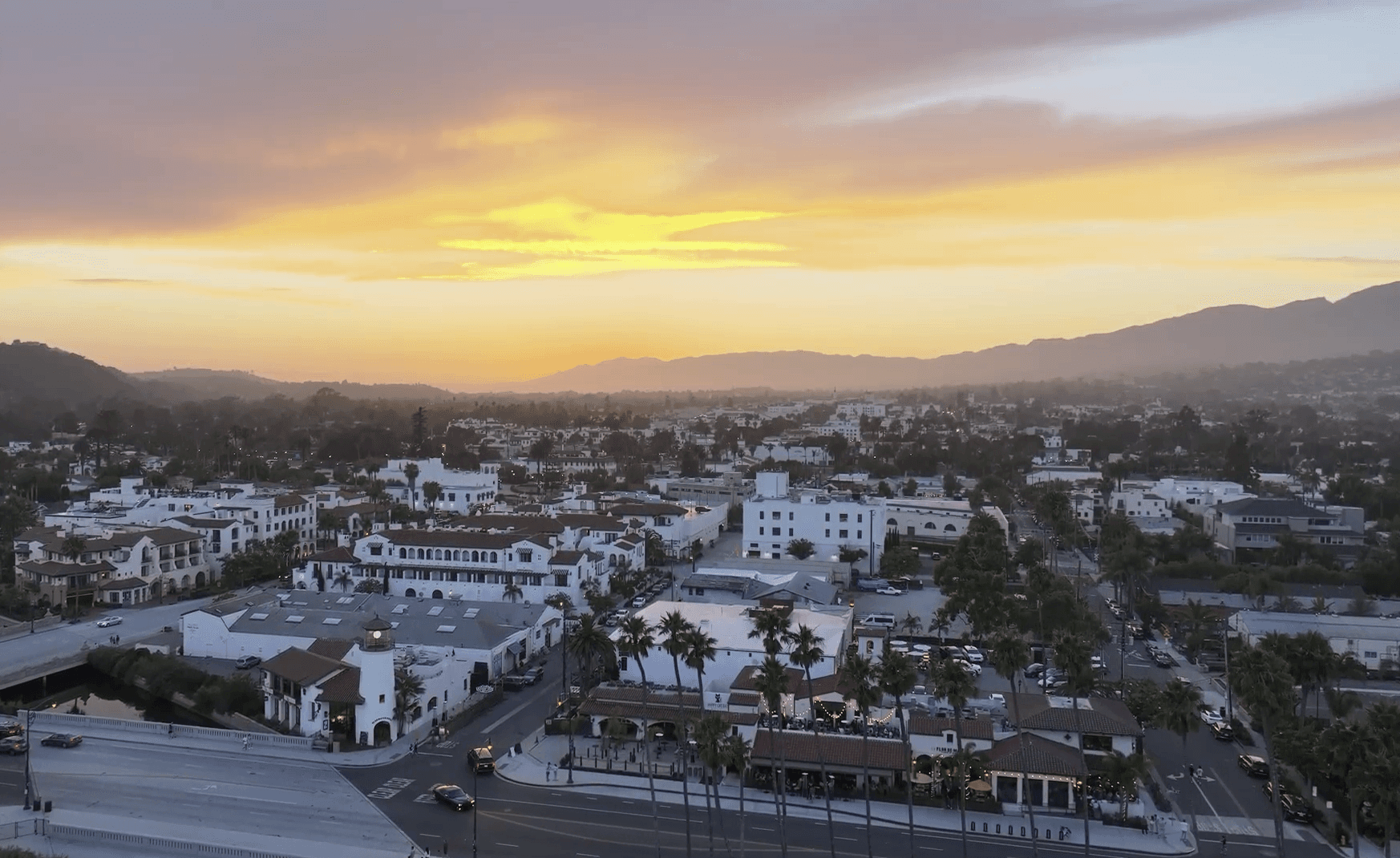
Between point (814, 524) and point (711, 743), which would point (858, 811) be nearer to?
point (711, 743)

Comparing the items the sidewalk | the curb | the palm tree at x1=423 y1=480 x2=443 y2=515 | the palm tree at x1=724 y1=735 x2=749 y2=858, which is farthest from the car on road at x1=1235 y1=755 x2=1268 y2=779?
the palm tree at x1=423 y1=480 x2=443 y2=515

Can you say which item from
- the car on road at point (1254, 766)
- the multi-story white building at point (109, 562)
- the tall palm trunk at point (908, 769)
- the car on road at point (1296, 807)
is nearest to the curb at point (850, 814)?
the tall palm trunk at point (908, 769)

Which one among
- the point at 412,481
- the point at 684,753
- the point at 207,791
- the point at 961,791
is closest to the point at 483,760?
the point at 207,791

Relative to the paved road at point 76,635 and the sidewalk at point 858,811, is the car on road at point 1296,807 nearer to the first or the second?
the sidewalk at point 858,811

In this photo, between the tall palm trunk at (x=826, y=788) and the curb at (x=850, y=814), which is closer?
the tall palm trunk at (x=826, y=788)

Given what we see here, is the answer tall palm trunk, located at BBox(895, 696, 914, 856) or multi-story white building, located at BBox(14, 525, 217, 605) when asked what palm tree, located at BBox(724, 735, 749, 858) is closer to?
tall palm trunk, located at BBox(895, 696, 914, 856)

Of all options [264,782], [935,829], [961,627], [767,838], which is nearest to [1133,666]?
[961,627]
